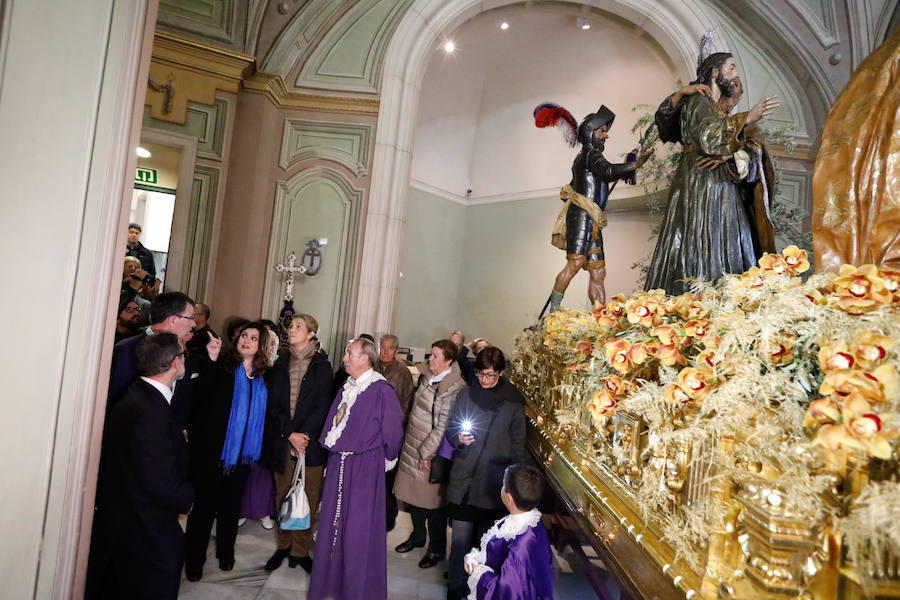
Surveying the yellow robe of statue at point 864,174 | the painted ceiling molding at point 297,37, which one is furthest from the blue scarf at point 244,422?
the painted ceiling molding at point 297,37

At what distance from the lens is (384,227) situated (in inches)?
244

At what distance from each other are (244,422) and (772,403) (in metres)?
2.82

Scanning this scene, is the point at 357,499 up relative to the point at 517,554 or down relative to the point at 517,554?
down

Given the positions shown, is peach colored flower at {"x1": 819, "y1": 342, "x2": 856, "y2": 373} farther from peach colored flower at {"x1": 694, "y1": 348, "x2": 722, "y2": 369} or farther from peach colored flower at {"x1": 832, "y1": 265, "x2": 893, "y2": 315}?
peach colored flower at {"x1": 694, "y1": 348, "x2": 722, "y2": 369}

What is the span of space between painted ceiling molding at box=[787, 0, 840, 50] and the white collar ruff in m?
7.35

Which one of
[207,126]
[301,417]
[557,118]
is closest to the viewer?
[301,417]

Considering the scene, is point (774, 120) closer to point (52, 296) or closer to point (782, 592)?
point (782, 592)

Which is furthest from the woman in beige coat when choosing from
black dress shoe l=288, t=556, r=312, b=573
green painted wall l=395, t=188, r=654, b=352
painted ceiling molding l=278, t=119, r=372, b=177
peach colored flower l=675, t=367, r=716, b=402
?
green painted wall l=395, t=188, r=654, b=352

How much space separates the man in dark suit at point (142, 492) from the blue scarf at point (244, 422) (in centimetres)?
97

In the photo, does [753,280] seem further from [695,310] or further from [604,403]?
[604,403]

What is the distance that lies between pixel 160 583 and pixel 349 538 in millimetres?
896

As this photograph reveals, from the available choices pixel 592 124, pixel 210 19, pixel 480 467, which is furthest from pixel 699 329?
pixel 210 19

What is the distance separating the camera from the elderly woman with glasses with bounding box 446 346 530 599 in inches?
110

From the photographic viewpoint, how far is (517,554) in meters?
1.93
